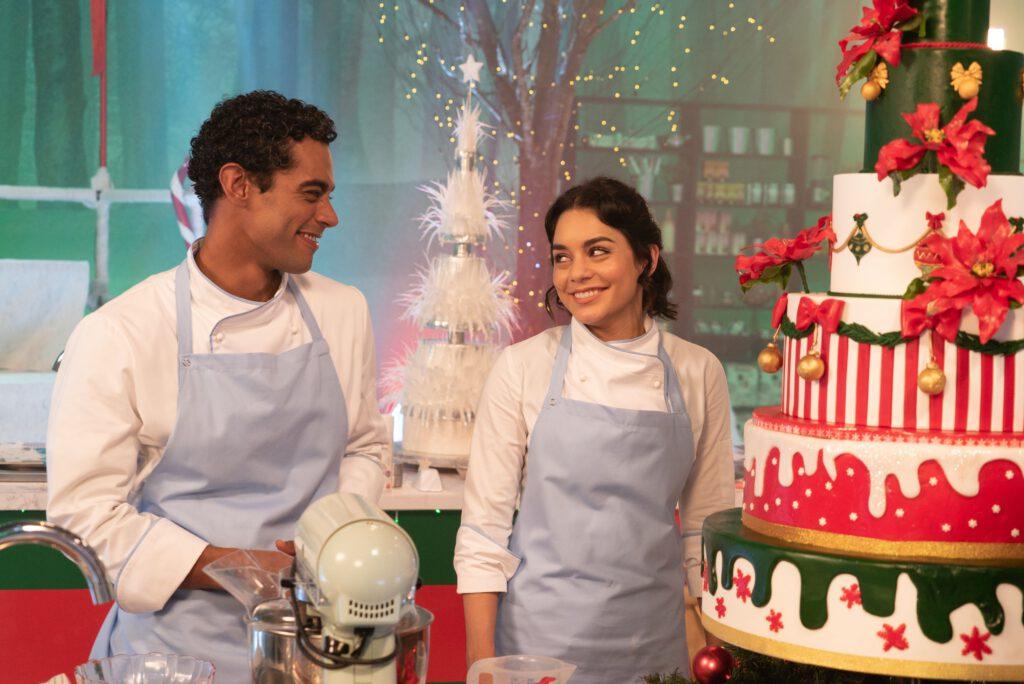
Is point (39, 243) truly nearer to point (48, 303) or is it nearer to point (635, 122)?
point (48, 303)

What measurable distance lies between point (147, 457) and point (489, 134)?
3.02 metres

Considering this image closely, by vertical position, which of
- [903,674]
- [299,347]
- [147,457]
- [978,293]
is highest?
[978,293]

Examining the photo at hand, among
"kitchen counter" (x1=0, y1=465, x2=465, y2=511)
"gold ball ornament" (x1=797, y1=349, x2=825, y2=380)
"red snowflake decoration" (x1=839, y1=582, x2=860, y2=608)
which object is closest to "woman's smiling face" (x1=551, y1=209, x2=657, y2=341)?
"gold ball ornament" (x1=797, y1=349, x2=825, y2=380)

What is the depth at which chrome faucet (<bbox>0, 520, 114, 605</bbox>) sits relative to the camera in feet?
3.69

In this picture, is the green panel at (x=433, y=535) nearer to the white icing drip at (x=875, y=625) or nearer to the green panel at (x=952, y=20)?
the white icing drip at (x=875, y=625)

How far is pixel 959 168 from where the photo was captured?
4.79 feet

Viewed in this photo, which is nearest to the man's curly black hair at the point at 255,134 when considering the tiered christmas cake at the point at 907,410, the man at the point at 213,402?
the man at the point at 213,402

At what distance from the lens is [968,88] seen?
150 cm

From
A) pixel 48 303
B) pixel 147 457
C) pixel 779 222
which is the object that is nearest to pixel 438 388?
pixel 147 457

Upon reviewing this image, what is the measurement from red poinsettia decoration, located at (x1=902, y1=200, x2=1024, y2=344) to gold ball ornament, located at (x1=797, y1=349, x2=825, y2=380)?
13 cm

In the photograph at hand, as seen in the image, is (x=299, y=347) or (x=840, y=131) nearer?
(x=299, y=347)

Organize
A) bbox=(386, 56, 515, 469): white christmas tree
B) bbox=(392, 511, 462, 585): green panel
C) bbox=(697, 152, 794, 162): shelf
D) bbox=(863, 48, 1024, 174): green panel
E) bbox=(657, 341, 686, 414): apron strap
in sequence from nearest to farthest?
bbox=(863, 48, 1024, 174): green panel
bbox=(657, 341, 686, 414): apron strap
bbox=(392, 511, 462, 585): green panel
bbox=(386, 56, 515, 469): white christmas tree
bbox=(697, 152, 794, 162): shelf

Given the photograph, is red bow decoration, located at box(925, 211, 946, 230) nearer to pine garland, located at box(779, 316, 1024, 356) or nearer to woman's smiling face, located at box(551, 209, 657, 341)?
pine garland, located at box(779, 316, 1024, 356)

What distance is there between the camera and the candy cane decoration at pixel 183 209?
4418mm
